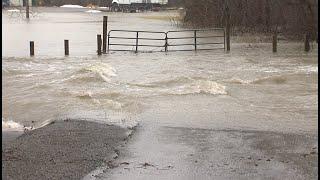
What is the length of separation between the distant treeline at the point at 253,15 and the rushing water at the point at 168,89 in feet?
22.6

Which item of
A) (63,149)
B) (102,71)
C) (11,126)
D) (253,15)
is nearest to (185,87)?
(102,71)

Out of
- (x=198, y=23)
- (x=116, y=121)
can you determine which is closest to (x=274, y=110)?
(x=116, y=121)

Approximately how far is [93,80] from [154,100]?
380 cm

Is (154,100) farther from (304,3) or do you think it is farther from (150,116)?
(304,3)

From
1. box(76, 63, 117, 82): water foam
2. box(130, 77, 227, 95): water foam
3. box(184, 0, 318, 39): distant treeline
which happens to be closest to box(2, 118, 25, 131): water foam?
box(130, 77, 227, 95): water foam

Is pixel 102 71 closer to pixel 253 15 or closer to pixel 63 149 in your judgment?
pixel 63 149

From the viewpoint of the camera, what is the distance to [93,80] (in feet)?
54.1

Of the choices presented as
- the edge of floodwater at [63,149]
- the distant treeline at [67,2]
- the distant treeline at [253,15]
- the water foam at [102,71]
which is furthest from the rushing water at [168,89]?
the distant treeline at [67,2]

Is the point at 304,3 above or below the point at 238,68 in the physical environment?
above

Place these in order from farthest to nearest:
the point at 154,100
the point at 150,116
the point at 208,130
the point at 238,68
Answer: the point at 238,68, the point at 154,100, the point at 150,116, the point at 208,130

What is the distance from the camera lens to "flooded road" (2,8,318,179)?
35.7ft

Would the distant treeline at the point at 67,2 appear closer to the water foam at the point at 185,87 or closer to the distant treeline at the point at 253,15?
the distant treeline at the point at 253,15

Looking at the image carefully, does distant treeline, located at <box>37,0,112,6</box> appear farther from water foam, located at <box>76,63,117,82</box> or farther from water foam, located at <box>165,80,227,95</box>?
water foam, located at <box>165,80,227,95</box>

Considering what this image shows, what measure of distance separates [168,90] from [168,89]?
21cm
